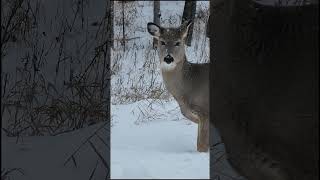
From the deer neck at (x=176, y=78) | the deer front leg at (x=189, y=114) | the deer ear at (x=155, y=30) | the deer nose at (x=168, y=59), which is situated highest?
the deer ear at (x=155, y=30)

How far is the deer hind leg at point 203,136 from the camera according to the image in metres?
3.30

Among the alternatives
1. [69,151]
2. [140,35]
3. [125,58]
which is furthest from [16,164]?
[140,35]

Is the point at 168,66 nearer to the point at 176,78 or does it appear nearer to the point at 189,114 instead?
the point at 176,78

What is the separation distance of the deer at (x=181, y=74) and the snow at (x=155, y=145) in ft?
0.44

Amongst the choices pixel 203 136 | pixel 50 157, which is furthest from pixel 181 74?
pixel 50 157

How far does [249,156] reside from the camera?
233cm

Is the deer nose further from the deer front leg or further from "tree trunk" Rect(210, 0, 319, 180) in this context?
"tree trunk" Rect(210, 0, 319, 180)

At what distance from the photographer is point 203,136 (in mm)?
3658

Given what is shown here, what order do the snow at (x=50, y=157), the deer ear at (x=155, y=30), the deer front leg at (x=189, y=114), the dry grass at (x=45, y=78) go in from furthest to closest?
the deer ear at (x=155, y=30), the deer front leg at (x=189, y=114), the dry grass at (x=45, y=78), the snow at (x=50, y=157)

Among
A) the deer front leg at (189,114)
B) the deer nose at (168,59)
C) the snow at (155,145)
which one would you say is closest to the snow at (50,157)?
the snow at (155,145)

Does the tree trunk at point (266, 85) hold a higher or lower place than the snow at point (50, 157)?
higher

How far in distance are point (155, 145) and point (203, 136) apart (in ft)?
1.78

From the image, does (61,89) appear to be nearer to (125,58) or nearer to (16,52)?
(16,52)

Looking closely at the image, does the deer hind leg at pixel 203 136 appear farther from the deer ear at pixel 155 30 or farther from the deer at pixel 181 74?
the deer ear at pixel 155 30
